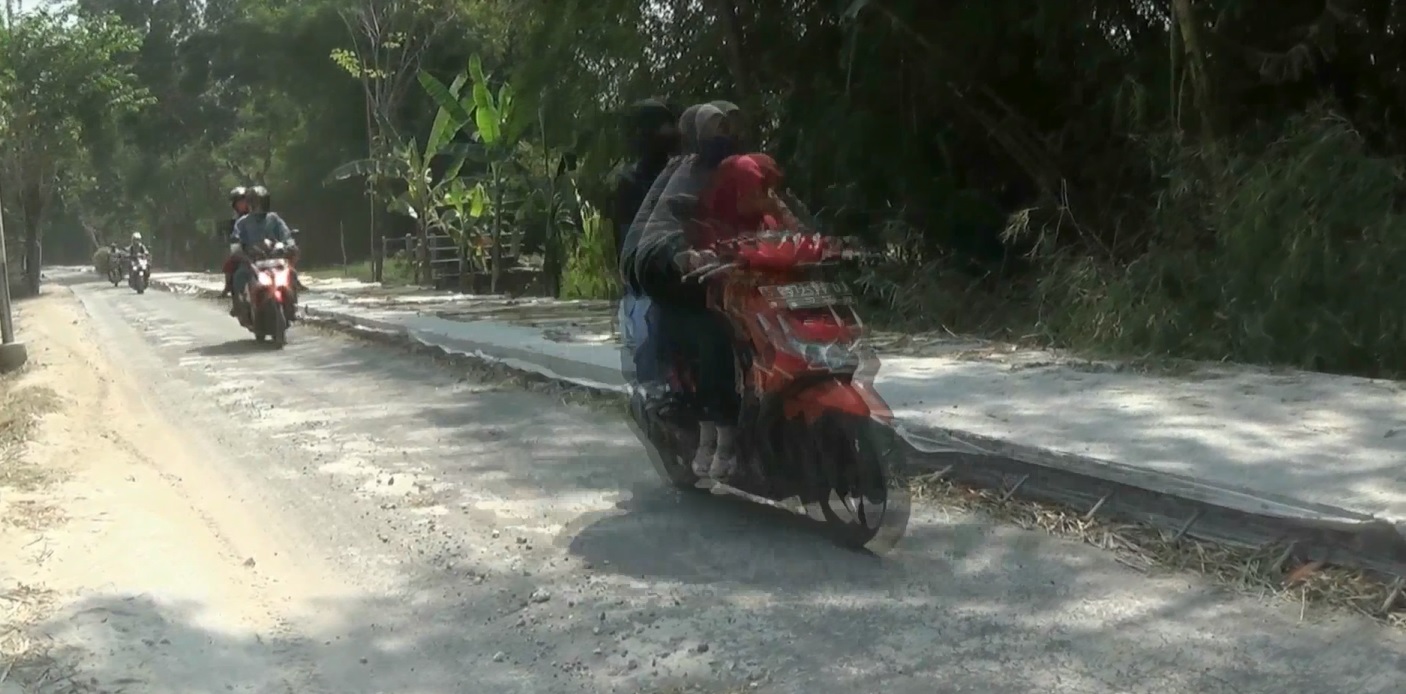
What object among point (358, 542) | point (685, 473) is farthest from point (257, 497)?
point (685, 473)

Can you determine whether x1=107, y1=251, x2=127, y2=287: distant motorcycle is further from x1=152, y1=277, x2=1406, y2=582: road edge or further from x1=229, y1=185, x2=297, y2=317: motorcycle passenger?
x1=152, y1=277, x2=1406, y2=582: road edge

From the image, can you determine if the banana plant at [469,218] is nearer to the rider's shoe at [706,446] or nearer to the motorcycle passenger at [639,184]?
the motorcycle passenger at [639,184]

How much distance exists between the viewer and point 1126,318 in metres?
10.2

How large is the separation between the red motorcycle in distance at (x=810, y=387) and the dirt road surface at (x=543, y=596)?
22 centimetres

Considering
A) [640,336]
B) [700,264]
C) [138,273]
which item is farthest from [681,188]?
[138,273]

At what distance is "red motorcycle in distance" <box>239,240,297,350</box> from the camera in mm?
14734

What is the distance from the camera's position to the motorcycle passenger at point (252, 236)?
15.2 m

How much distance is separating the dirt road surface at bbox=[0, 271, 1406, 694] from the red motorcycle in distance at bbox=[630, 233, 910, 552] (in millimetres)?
219

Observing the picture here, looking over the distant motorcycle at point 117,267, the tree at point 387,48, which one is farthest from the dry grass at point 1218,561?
the distant motorcycle at point 117,267

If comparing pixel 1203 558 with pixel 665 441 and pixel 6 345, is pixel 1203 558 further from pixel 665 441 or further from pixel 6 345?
pixel 6 345

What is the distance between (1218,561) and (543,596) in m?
2.38

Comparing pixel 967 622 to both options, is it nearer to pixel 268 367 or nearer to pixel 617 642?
pixel 617 642

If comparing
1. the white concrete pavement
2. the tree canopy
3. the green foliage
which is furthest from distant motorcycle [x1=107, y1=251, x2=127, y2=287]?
the white concrete pavement

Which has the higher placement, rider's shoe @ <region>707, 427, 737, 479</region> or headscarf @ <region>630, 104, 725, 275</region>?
headscarf @ <region>630, 104, 725, 275</region>
